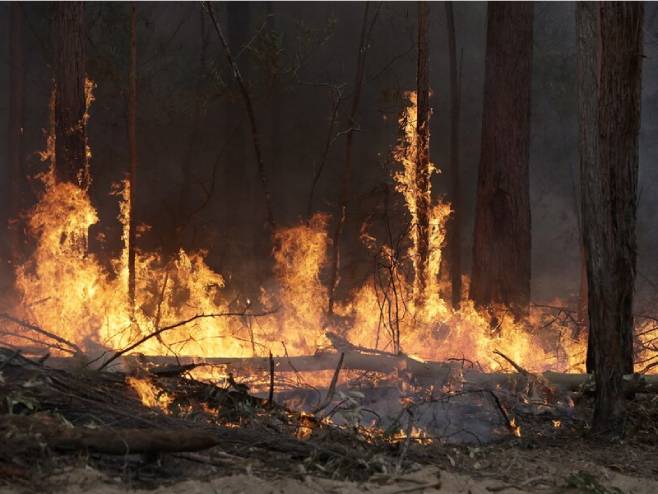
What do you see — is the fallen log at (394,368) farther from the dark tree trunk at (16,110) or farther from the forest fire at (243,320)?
the dark tree trunk at (16,110)

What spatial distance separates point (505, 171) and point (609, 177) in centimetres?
615

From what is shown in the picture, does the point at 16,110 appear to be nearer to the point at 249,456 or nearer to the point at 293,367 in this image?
the point at 293,367

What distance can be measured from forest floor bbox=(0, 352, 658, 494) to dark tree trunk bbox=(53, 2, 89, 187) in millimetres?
6166

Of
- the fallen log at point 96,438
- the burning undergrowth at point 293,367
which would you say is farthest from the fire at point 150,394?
the fallen log at point 96,438

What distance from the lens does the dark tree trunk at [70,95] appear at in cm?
1211

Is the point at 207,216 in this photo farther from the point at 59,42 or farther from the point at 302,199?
the point at 59,42

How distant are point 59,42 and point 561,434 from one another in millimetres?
9086

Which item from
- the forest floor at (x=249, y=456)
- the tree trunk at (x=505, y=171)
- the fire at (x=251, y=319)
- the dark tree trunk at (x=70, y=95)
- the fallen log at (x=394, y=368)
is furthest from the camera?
the tree trunk at (x=505, y=171)

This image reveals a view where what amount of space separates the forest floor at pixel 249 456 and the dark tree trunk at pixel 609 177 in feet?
1.81

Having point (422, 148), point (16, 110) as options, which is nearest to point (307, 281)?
point (422, 148)

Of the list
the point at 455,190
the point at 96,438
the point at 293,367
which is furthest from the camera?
the point at 455,190

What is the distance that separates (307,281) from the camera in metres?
13.5

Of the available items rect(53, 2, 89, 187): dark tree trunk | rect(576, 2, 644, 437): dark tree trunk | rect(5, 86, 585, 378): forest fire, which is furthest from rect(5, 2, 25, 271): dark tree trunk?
rect(576, 2, 644, 437): dark tree trunk

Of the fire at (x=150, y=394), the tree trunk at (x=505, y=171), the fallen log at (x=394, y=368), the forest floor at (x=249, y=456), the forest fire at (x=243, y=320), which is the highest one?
the tree trunk at (x=505, y=171)
